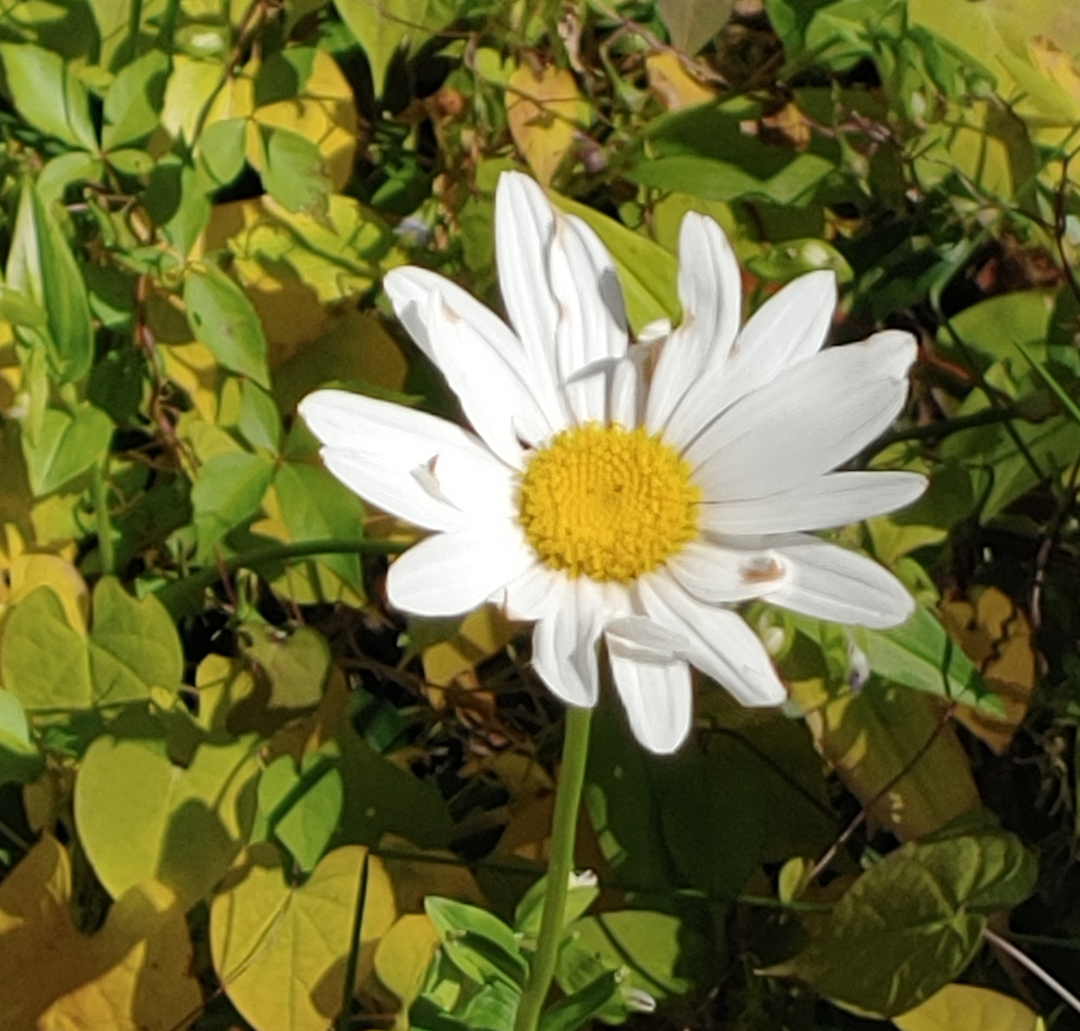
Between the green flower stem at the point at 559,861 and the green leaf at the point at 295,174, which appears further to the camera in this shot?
the green leaf at the point at 295,174

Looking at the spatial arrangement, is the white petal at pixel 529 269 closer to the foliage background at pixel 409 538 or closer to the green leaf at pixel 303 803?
the foliage background at pixel 409 538

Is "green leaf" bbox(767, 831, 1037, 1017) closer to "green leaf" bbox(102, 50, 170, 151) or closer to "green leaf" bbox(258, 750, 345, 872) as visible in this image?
"green leaf" bbox(258, 750, 345, 872)

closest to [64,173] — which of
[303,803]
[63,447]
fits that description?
[63,447]

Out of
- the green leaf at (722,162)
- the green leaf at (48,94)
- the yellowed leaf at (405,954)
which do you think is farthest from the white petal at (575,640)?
the green leaf at (48,94)

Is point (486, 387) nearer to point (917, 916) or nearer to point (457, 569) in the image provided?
point (457, 569)

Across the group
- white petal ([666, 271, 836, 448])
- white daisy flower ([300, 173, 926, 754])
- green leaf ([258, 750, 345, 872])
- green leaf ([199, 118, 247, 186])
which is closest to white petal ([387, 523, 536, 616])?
white daisy flower ([300, 173, 926, 754])

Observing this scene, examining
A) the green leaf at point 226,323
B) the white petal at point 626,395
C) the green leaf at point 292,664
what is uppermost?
the white petal at point 626,395
